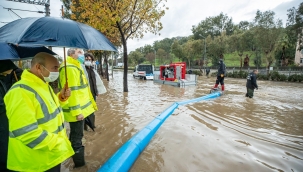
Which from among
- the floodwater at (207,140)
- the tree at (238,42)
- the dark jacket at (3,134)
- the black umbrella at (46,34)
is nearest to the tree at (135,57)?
the tree at (238,42)

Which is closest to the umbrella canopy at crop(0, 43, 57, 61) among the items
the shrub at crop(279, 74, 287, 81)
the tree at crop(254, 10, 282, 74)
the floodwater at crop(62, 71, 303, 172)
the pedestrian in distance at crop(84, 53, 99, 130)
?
the pedestrian in distance at crop(84, 53, 99, 130)

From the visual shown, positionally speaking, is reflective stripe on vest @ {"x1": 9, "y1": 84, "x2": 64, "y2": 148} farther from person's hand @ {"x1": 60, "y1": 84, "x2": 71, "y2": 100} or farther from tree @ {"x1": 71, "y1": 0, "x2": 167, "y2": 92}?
tree @ {"x1": 71, "y1": 0, "x2": 167, "y2": 92}

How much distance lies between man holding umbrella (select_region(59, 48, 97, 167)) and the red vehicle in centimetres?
1337

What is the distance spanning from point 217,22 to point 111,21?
65471mm

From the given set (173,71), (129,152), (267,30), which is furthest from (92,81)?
(267,30)

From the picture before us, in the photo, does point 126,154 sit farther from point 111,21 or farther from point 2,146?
point 111,21

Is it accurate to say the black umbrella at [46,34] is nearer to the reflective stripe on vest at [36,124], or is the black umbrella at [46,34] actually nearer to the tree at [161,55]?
the reflective stripe on vest at [36,124]

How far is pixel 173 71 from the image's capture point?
1744 cm

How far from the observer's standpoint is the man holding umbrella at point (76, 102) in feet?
9.39

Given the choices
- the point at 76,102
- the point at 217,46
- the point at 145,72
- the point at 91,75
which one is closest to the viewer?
the point at 76,102

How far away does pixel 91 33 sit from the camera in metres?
2.91

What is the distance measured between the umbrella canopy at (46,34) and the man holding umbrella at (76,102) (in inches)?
22.3

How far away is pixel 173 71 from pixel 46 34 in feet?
51.0

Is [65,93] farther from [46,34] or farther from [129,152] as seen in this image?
[129,152]
